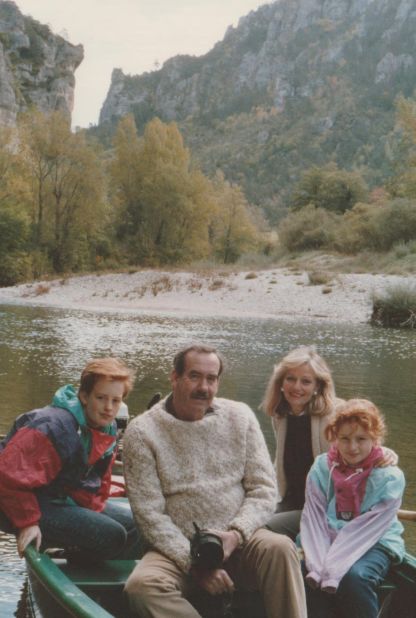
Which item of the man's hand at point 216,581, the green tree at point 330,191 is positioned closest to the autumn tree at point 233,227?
the green tree at point 330,191

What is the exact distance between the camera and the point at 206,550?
124 inches

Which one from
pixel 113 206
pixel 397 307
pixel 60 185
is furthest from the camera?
pixel 113 206

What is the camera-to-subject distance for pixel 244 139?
11462 centimetres

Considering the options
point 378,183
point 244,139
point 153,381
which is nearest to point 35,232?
point 153,381

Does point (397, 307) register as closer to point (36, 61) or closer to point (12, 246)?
point (12, 246)

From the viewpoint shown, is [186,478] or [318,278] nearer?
[186,478]

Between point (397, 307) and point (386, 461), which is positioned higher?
point (397, 307)

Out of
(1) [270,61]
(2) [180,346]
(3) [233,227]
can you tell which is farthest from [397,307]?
(1) [270,61]

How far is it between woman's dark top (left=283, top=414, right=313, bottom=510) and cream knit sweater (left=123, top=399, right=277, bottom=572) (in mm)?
807

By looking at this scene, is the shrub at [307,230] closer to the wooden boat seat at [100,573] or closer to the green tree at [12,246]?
the green tree at [12,246]

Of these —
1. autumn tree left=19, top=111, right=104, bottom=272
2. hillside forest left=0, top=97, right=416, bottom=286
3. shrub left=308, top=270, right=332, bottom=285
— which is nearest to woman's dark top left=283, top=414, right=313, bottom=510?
shrub left=308, top=270, right=332, bottom=285

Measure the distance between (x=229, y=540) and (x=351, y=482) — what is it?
0.75m

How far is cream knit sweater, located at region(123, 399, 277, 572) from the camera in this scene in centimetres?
Result: 337

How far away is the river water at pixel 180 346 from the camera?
949 centimetres
